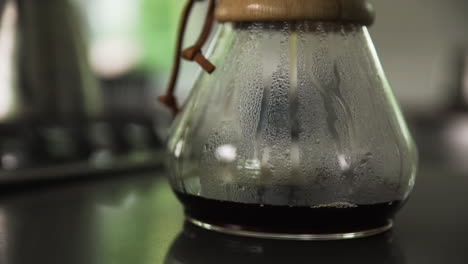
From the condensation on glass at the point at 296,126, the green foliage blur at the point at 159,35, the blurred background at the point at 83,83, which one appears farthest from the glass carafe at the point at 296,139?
the green foliage blur at the point at 159,35

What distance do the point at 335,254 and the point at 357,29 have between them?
209mm

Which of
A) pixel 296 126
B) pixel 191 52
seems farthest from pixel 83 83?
pixel 296 126

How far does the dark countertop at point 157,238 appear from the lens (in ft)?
1.52

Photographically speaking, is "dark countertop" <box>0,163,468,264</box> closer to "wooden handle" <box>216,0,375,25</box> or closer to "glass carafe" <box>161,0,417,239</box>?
"glass carafe" <box>161,0,417,239</box>

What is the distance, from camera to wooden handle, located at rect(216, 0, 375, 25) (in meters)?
0.50

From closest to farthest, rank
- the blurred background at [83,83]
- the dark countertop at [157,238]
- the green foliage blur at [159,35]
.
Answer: the dark countertop at [157,238] < the blurred background at [83,83] < the green foliage blur at [159,35]

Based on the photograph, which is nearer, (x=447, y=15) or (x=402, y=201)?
(x=402, y=201)

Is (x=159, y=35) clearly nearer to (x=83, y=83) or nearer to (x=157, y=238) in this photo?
(x=83, y=83)

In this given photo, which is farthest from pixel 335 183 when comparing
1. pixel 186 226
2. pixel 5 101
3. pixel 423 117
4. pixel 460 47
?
pixel 460 47

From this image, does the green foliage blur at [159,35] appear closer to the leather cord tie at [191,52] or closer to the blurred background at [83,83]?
the blurred background at [83,83]

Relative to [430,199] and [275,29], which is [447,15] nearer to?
[430,199]

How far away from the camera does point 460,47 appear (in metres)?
4.01

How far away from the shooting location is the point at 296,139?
1.62 ft

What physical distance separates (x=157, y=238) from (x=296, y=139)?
15 centimetres
